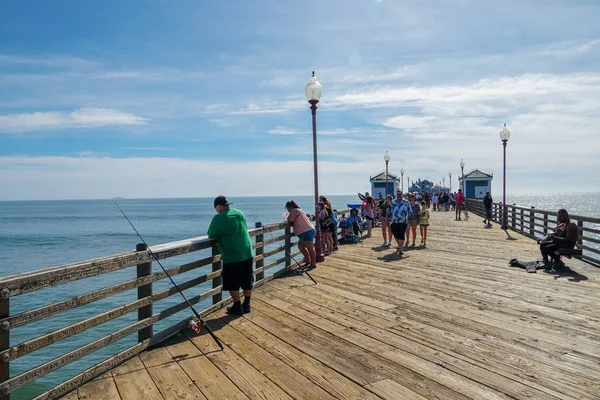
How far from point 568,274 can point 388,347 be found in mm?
6164

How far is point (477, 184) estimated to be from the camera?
3597 cm

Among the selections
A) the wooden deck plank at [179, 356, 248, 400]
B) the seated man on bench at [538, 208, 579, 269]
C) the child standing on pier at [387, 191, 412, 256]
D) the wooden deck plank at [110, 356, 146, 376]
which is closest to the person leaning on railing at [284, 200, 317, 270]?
the child standing on pier at [387, 191, 412, 256]

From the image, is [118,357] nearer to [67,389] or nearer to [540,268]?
[67,389]

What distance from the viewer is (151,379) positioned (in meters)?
3.79

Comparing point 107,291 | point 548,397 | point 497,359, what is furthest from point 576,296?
point 107,291

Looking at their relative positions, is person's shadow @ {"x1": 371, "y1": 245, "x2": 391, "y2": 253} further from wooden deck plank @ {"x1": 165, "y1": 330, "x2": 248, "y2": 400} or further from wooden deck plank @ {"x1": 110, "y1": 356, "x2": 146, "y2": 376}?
wooden deck plank @ {"x1": 110, "y1": 356, "x2": 146, "y2": 376}

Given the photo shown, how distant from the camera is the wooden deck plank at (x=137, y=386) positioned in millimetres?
3482

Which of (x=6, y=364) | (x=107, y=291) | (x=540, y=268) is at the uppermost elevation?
(x=107, y=291)

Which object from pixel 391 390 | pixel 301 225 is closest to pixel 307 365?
pixel 391 390

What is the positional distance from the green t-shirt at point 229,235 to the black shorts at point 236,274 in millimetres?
95

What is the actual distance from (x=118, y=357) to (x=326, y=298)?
11.3ft

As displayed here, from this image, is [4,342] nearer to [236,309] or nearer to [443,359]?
[236,309]

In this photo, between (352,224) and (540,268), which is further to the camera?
(352,224)

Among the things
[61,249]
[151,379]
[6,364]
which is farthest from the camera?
[61,249]
